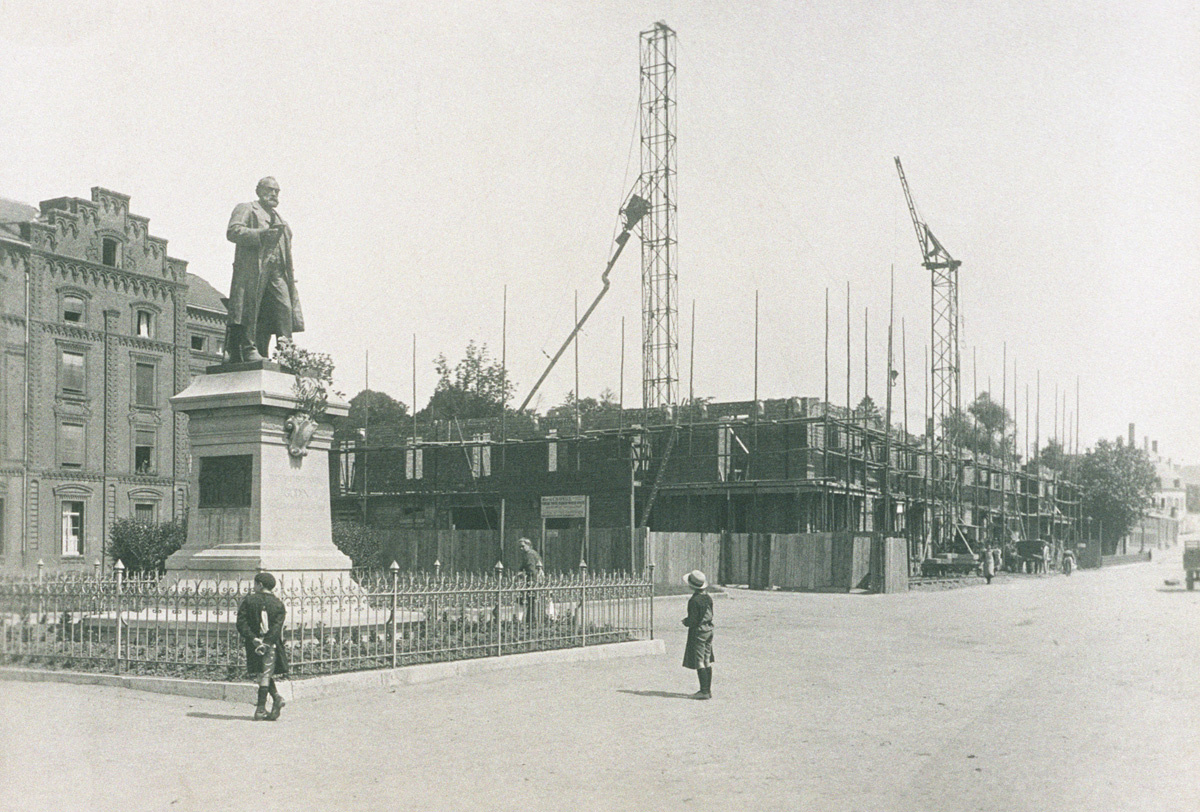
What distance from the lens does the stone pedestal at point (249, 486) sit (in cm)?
1342

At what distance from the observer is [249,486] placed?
1359 centimetres

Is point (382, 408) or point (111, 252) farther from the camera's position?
point (382, 408)

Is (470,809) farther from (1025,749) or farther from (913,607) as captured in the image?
(913,607)

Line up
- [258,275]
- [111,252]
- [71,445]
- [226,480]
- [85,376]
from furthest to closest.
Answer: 1. [111,252]
2. [85,376]
3. [71,445]
4. [258,275]
5. [226,480]

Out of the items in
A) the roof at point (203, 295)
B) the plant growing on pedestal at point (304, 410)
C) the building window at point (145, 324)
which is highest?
the roof at point (203, 295)

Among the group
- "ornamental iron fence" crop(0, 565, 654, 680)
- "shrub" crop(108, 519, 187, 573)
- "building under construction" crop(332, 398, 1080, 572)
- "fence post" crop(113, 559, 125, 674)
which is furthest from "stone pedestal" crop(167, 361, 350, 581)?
"building under construction" crop(332, 398, 1080, 572)

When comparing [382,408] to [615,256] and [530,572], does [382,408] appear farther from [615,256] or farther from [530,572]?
[530,572]

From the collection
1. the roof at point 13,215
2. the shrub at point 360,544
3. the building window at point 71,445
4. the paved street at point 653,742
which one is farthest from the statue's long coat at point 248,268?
the building window at point 71,445

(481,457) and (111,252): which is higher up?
(111,252)

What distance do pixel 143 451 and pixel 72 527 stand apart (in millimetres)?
4998

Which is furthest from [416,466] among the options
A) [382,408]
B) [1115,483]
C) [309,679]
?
[1115,483]

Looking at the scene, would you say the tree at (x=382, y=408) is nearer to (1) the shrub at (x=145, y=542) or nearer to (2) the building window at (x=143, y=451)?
(2) the building window at (x=143, y=451)

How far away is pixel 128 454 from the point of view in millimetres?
46969

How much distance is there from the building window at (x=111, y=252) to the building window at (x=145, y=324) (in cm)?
230
